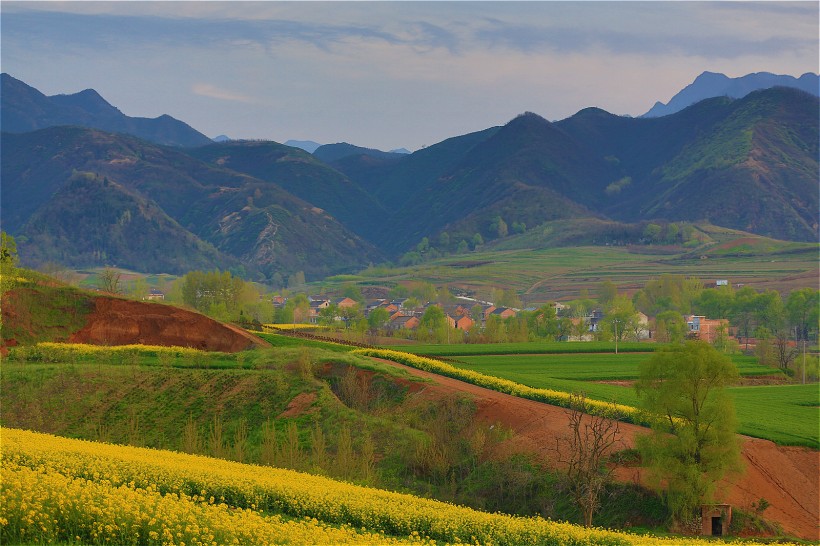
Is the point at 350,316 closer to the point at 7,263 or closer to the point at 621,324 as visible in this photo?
the point at 621,324

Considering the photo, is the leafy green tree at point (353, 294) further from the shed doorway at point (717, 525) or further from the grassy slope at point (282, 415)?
the shed doorway at point (717, 525)

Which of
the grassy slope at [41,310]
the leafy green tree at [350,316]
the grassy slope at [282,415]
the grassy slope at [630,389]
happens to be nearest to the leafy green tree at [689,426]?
the grassy slope at [282,415]

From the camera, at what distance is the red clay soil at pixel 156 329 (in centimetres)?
6569

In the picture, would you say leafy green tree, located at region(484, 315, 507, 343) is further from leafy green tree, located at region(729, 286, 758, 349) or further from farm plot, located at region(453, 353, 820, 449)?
leafy green tree, located at region(729, 286, 758, 349)

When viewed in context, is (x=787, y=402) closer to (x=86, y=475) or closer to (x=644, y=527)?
(x=644, y=527)

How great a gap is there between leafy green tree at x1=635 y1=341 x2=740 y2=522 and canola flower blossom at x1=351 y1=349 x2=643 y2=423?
2745 mm

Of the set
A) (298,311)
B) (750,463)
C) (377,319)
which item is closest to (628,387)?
(750,463)

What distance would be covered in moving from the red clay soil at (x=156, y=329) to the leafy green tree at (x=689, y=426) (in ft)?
111

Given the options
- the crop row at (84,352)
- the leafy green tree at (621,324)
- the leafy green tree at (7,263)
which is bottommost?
the leafy green tree at (621,324)

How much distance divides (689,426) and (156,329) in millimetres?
40151

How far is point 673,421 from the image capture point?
38438 millimetres

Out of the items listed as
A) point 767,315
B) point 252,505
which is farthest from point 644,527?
point 767,315

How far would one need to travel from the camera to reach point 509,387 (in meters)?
53.3

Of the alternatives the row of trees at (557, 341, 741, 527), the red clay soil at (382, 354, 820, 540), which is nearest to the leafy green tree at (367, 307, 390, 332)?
the red clay soil at (382, 354, 820, 540)
